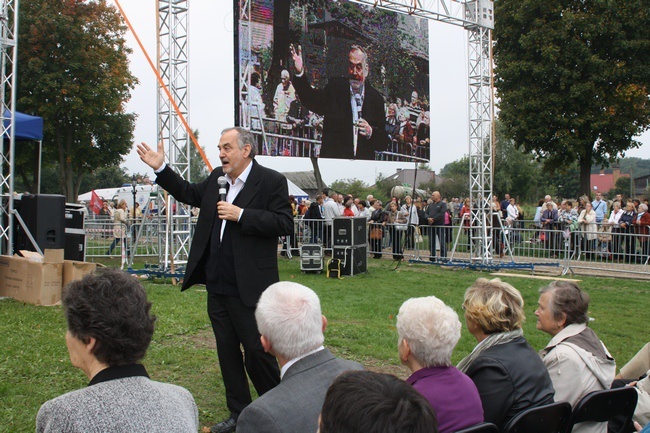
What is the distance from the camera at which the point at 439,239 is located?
17.0 metres

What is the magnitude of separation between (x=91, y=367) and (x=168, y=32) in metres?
11.0

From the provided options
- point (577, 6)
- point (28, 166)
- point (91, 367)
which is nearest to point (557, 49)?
point (577, 6)

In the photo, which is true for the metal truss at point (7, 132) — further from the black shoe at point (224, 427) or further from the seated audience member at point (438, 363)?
the seated audience member at point (438, 363)

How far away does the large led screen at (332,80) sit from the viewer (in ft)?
55.1

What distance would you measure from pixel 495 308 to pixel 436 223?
1413cm

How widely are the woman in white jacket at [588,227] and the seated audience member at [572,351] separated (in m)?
11.5

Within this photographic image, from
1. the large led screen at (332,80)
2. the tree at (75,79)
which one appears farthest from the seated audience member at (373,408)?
the tree at (75,79)

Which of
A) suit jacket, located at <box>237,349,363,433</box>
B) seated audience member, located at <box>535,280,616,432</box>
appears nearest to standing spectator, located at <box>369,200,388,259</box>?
seated audience member, located at <box>535,280,616,432</box>

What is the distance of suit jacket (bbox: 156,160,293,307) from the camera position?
4.30 metres

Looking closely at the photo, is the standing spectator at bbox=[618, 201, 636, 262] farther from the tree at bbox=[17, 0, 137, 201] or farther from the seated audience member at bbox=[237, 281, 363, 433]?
the tree at bbox=[17, 0, 137, 201]

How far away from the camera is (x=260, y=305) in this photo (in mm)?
2762

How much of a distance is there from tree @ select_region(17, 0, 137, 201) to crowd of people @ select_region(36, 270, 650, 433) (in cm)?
2889

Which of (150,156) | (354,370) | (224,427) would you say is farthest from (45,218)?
(354,370)

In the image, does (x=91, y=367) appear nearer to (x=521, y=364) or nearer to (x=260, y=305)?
(x=260, y=305)
